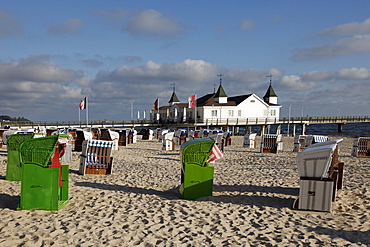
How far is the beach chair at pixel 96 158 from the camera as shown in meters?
9.93

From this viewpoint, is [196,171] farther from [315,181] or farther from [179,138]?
[179,138]

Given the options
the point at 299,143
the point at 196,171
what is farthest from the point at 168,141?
the point at 196,171

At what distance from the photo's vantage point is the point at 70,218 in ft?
18.4

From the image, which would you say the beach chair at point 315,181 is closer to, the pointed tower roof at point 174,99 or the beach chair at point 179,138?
the beach chair at point 179,138

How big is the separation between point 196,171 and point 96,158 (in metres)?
4.26

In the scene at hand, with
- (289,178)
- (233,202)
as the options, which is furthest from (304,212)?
(289,178)

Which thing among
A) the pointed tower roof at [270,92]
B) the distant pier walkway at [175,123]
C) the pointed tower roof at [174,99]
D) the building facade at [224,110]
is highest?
the pointed tower roof at [270,92]

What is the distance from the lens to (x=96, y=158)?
33.0 feet

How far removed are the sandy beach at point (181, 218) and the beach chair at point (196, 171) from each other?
189 millimetres

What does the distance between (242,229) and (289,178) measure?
5.02 meters

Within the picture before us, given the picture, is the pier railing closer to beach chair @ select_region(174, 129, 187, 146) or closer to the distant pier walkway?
the distant pier walkway

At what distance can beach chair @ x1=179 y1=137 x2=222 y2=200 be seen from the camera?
701cm

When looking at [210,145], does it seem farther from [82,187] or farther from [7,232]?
[7,232]

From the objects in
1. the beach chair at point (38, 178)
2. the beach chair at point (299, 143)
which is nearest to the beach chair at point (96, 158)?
the beach chair at point (38, 178)
